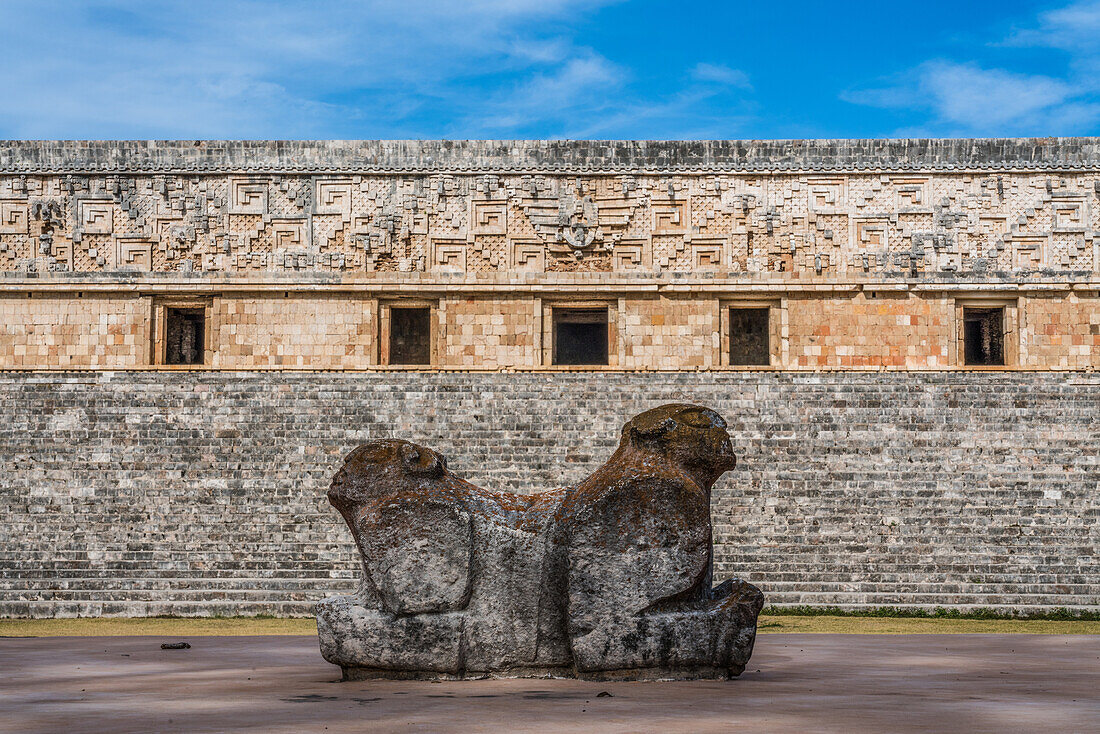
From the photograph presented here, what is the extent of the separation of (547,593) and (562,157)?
44.6 feet

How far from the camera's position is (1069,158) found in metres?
18.6

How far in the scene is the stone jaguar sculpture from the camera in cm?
A: 572

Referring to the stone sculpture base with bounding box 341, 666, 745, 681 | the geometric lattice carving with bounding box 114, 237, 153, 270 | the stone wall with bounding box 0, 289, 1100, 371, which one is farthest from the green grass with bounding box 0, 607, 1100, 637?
the geometric lattice carving with bounding box 114, 237, 153, 270

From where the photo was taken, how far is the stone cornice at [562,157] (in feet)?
61.2

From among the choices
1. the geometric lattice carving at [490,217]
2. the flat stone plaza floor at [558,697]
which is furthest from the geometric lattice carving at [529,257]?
the flat stone plaza floor at [558,697]

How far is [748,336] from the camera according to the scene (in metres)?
19.0

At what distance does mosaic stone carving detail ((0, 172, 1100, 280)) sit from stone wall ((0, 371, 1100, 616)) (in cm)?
406

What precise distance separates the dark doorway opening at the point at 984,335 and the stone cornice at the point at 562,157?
211cm

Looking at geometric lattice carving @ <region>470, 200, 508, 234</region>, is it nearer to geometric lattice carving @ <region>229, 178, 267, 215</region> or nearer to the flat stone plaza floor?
geometric lattice carving @ <region>229, 178, 267, 215</region>

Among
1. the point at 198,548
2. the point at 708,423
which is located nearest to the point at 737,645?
the point at 708,423

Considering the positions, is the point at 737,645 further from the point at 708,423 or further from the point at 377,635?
the point at 377,635

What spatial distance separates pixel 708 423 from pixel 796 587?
5771mm

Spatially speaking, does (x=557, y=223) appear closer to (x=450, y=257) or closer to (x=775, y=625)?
(x=450, y=257)

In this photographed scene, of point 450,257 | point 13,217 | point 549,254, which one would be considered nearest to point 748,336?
point 549,254
